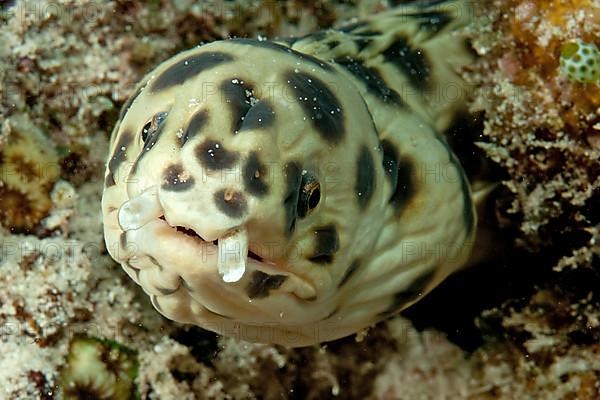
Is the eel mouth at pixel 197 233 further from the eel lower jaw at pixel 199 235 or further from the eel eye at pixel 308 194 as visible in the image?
the eel eye at pixel 308 194

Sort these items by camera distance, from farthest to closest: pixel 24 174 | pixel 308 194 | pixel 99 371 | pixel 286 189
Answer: pixel 24 174 < pixel 99 371 < pixel 308 194 < pixel 286 189

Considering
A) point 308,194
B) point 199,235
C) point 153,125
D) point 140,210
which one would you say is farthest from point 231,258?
point 153,125

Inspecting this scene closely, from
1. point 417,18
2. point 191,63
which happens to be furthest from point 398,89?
point 191,63

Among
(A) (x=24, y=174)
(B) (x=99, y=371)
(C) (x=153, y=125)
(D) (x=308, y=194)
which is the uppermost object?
(C) (x=153, y=125)

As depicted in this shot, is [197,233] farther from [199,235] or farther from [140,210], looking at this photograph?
[140,210]

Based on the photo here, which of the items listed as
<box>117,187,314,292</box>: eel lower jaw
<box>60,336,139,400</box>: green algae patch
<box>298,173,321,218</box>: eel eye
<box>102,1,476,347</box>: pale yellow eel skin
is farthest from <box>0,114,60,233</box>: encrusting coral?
<box>298,173,321,218</box>: eel eye

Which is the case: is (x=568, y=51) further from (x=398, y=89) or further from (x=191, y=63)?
(x=191, y=63)
